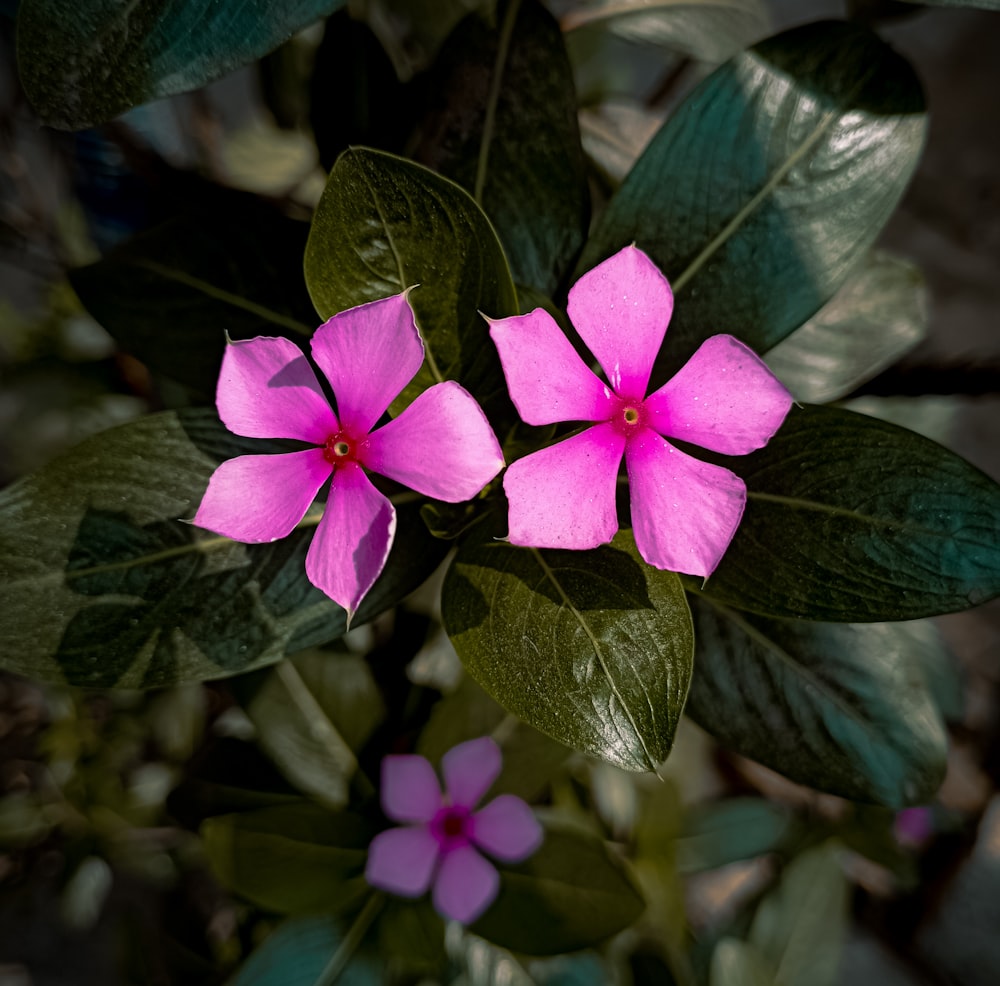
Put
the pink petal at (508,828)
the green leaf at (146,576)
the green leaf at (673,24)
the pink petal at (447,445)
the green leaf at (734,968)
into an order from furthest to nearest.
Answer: the green leaf at (734,968) → the green leaf at (673,24) → the pink petal at (508,828) → the green leaf at (146,576) → the pink petal at (447,445)

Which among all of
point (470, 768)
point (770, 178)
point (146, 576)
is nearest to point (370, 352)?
point (146, 576)

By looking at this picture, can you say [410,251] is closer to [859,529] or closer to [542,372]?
[542,372]

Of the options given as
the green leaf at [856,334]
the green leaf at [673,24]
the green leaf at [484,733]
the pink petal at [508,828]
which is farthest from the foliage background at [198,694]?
the green leaf at [673,24]

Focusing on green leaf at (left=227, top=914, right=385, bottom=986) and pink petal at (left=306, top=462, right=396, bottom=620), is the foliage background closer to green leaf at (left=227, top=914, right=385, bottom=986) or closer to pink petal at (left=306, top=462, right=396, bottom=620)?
green leaf at (left=227, top=914, right=385, bottom=986)

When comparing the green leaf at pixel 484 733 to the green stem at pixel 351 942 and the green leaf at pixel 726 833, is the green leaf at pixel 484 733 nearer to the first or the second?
the green stem at pixel 351 942

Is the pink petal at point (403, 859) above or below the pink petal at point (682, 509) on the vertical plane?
below

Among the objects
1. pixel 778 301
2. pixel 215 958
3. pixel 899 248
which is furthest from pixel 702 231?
pixel 899 248
